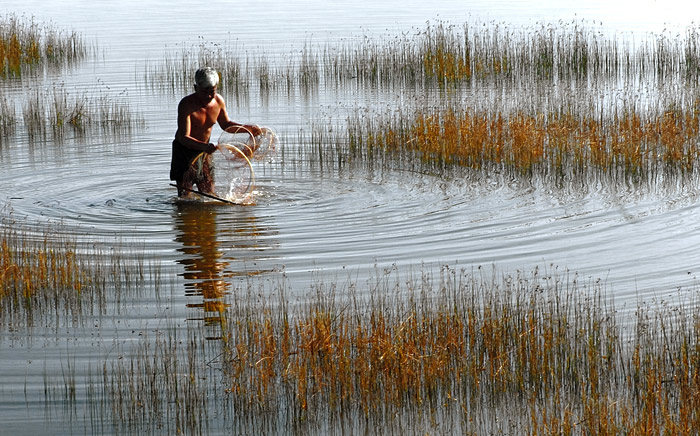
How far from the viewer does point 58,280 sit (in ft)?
29.6

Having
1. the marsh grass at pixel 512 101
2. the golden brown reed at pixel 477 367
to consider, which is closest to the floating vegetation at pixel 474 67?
the marsh grass at pixel 512 101

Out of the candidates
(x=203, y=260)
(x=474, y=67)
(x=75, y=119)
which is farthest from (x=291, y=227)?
(x=474, y=67)

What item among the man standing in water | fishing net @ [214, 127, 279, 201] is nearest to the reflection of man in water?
the man standing in water

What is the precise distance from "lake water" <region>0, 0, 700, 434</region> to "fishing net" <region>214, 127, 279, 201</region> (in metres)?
0.39

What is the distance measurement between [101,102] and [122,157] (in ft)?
10.7

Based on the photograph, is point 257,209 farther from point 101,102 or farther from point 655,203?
point 101,102

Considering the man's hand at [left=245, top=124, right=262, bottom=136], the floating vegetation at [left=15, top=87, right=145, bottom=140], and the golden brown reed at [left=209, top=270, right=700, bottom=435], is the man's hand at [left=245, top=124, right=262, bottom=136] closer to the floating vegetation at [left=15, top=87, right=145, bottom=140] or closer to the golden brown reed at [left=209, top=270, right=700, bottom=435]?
the golden brown reed at [left=209, top=270, right=700, bottom=435]

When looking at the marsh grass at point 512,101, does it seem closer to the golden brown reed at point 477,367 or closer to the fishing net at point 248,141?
the fishing net at point 248,141

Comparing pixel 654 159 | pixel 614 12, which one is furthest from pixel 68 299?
pixel 614 12

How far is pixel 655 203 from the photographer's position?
40.3ft

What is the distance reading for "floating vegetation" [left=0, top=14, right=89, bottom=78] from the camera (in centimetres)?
2419

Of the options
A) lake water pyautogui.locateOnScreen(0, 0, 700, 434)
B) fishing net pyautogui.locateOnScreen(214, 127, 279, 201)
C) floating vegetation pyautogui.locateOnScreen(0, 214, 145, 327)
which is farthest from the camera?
fishing net pyautogui.locateOnScreen(214, 127, 279, 201)

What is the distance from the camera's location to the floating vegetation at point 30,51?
24.2 meters

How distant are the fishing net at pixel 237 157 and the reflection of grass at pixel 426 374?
13.6 ft
